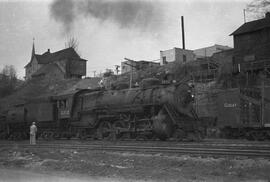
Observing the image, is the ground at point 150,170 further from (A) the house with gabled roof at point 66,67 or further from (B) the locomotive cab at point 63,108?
(A) the house with gabled roof at point 66,67

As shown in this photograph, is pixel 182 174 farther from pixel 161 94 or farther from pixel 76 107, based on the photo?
pixel 76 107

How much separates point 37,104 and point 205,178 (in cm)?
2215

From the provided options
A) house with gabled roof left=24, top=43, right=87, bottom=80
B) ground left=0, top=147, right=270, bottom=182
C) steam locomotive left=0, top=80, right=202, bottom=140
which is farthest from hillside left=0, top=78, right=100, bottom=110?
ground left=0, top=147, right=270, bottom=182

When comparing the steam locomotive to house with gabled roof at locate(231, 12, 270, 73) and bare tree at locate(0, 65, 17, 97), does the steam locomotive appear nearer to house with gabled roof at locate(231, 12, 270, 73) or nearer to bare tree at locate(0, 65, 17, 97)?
house with gabled roof at locate(231, 12, 270, 73)

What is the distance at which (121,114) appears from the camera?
Answer: 21.4 metres

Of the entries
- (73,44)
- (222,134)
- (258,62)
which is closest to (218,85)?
(258,62)

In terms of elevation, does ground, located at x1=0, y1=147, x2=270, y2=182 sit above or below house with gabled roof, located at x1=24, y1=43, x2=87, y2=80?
below

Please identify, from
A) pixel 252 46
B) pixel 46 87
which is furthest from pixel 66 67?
pixel 252 46

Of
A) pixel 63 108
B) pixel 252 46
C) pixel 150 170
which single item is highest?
pixel 252 46

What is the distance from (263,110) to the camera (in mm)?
21453

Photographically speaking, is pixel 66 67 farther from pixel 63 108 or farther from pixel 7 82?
pixel 63 108

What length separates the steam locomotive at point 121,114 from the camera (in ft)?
64.0

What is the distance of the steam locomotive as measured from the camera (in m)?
19.5

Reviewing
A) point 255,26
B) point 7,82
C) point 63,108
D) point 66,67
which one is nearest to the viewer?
point 63,108
